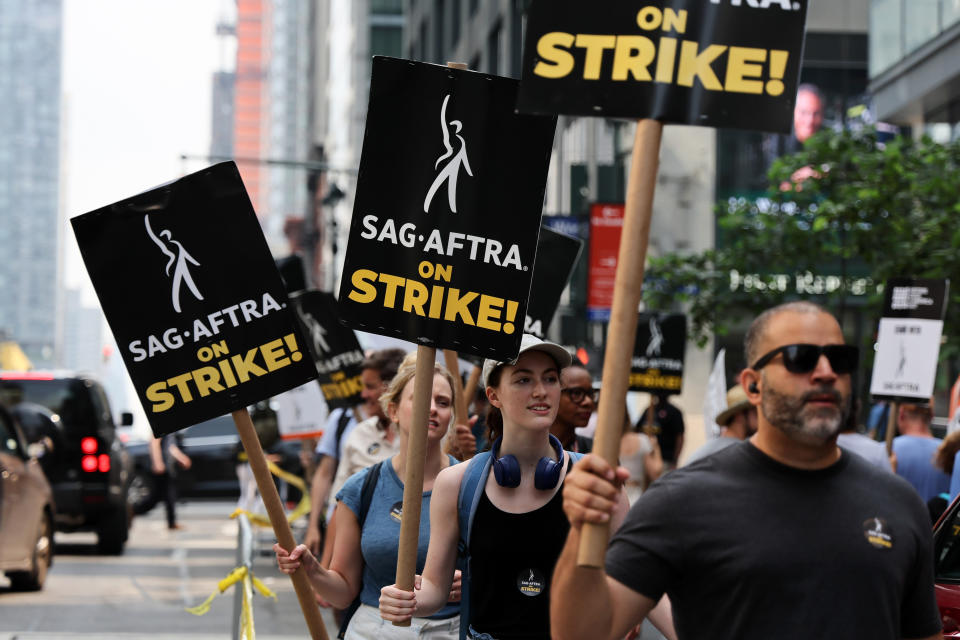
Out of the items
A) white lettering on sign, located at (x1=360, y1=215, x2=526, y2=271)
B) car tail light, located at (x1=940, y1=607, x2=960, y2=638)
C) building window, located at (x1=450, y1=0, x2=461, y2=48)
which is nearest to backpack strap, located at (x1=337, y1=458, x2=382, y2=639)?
white lettering on sign, located at (x1=360, y1=215, x2=526, y2=271)

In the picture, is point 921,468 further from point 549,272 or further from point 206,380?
point 206,380

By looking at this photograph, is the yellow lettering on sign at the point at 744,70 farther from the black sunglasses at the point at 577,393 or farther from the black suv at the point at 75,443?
the black suv at the point at 75,443

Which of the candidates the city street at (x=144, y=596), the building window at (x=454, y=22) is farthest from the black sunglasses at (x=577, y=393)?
the building window at (x=454, y=22)

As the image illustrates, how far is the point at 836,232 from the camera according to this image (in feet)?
64.1

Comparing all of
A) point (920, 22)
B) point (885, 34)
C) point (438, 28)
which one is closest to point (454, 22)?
point (438, 28)

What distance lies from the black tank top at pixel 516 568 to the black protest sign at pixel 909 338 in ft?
22.1

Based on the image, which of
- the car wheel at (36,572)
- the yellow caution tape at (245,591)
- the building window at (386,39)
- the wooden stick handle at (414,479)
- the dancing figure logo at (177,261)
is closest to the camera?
the wooden stick handle at (414,479)

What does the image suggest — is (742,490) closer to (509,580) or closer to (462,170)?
(509,580)

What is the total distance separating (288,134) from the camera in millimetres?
168750

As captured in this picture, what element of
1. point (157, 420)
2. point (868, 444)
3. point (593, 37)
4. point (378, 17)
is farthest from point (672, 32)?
point (378, 17)

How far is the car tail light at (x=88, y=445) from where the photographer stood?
19000mm

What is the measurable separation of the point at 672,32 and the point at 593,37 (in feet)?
0.63

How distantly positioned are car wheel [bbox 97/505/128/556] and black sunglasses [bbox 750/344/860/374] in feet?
54.5

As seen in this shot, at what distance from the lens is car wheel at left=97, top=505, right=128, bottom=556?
64.1ft
